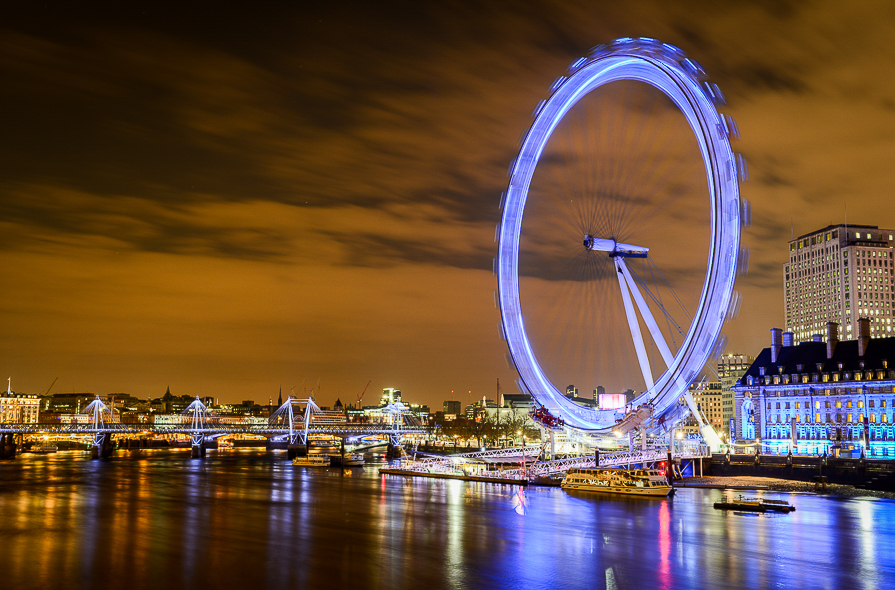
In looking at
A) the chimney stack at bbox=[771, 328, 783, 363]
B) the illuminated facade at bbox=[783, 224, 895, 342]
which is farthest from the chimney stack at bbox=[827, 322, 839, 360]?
the illuminated facade at bbox=[783, 224, 895, 342]

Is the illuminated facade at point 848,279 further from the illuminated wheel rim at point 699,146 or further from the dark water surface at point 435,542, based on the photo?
the illuminated wheel rim at point 699,146

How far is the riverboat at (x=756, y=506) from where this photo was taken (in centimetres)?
5542

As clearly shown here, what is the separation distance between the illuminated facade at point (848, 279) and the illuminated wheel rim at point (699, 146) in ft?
341

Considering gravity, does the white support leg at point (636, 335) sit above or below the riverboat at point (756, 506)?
above

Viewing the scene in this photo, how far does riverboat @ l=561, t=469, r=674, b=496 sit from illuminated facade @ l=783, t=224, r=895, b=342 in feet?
312

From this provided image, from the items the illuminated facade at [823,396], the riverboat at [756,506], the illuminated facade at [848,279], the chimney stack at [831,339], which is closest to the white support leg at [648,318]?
the riverboat at [756,506]

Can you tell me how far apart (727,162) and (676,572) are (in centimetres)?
2828

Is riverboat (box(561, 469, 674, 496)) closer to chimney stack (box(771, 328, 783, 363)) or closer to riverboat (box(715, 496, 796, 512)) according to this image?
riverboat (box(715, 496, 796, 512))

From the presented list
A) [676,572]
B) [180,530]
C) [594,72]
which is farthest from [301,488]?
[676,572]

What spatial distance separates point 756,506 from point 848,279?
365ft

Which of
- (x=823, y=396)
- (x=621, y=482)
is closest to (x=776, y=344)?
(x=823, y=396)

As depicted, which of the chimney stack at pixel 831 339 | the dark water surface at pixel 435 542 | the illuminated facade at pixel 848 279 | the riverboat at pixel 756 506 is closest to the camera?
the dark water surface at pixel 435 542

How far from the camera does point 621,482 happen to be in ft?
229

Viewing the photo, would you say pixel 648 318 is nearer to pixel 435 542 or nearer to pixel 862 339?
pixel 435 542
